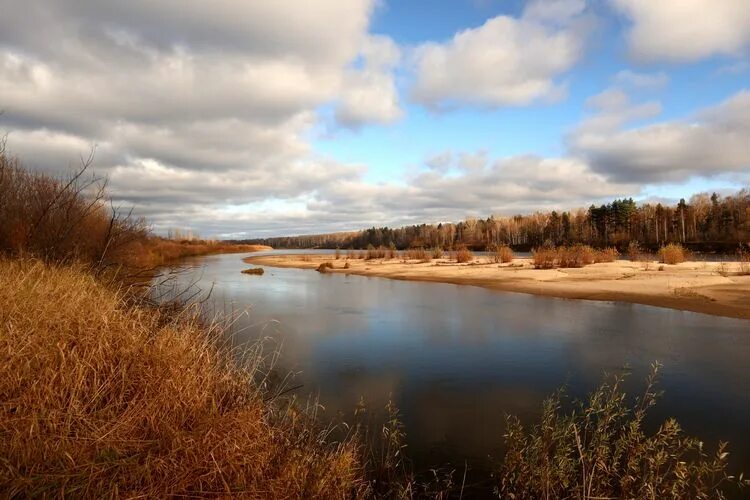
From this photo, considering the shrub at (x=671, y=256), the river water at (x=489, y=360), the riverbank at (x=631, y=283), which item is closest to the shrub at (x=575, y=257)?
the riverbank at (x=631, y=283)

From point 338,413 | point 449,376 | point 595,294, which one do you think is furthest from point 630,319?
point 338,413

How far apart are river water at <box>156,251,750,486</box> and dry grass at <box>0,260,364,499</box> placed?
2.38 m

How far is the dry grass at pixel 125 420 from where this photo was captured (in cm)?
350

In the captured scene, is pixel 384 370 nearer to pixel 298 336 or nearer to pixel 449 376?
pixel 449 376

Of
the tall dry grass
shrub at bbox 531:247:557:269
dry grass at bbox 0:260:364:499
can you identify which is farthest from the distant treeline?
dry grass at bbox 0:260:364:499

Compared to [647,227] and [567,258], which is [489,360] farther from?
[647,227]

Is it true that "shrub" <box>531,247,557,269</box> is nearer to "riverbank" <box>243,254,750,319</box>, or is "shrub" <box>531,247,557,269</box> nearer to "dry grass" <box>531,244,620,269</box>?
"dry grass" <box>531,244,620,269</box>

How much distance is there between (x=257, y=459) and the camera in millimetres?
4457

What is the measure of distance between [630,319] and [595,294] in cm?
640

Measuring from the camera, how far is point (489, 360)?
10945mm

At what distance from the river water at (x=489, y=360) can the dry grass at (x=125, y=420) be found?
7.82ft

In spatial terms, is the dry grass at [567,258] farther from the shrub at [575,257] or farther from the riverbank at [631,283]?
the riverbank at [631,283]

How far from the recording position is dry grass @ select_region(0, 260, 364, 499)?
3.50 metres

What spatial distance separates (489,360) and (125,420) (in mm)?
8743
